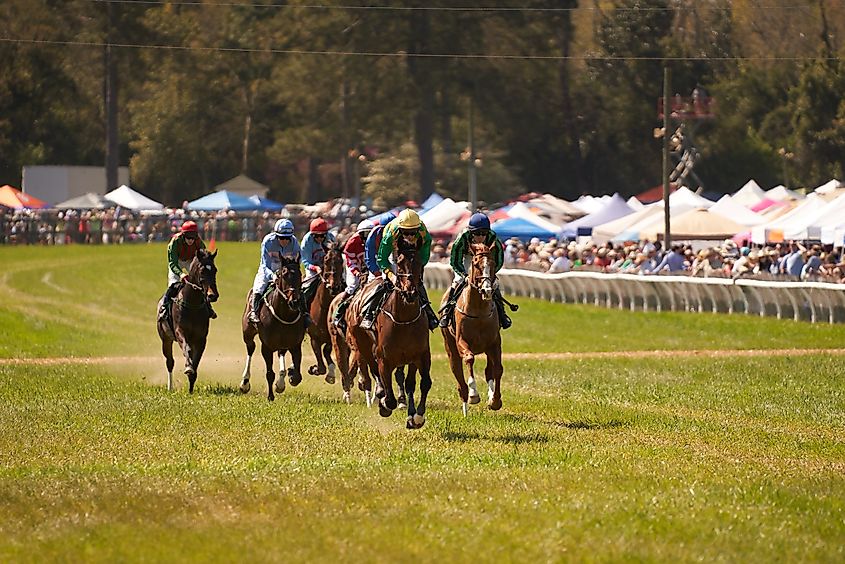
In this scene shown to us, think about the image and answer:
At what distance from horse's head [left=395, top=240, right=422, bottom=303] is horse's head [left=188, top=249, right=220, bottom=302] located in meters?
5.95

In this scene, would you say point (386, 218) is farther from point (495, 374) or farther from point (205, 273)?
point (205, 273)

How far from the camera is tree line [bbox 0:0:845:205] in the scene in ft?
306

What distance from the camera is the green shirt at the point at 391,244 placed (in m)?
17.1

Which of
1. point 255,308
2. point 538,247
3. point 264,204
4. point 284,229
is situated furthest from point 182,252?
point 264,204

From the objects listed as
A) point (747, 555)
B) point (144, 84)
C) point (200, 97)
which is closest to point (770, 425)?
point (747, 555)

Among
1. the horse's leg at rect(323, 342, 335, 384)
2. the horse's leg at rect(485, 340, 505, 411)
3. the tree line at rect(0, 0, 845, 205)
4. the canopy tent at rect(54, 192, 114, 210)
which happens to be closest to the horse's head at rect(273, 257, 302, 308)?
the horse's leg at rect(323, 342, 335, 384)

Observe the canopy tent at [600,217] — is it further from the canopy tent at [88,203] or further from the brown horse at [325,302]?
the brown horse at [325,302]

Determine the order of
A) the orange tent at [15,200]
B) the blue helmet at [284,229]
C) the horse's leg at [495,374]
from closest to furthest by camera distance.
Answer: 1. the horse's leg at [495,374]
2. the blue helmet at [284,229]
3. the orange tent at [15,200]

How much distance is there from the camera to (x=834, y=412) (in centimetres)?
1969

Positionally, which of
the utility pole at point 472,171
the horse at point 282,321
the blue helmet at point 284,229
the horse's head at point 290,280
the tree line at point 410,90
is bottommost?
the horse at point 282,321

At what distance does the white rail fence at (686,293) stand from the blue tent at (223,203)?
35272 mm

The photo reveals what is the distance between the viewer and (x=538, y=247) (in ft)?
181

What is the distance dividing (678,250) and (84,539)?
115ft

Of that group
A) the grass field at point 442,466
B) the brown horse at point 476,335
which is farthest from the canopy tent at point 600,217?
the brown horse at point 476,335
